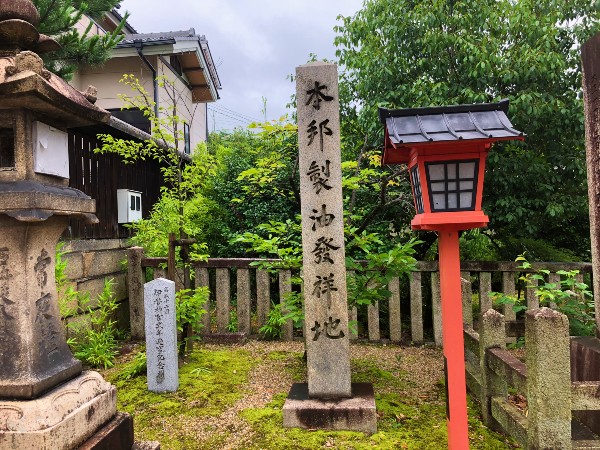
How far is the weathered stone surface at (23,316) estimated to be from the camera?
253 cm

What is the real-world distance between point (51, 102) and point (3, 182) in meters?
0.60

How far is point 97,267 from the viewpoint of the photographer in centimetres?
667

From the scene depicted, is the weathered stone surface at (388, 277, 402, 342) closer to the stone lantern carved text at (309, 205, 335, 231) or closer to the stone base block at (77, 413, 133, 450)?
the stone lantern carved text at (309, 205, 335, 231)

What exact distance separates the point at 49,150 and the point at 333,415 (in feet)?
10.7

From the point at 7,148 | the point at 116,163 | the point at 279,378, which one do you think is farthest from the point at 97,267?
the point at 7,148

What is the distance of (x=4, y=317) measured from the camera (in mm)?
2562

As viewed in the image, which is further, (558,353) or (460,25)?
(460,25)

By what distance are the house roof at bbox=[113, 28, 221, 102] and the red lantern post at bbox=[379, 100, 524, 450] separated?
983 cm

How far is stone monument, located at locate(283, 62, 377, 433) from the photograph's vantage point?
4055mm

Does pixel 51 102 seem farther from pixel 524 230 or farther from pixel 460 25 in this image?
pixel 524 230

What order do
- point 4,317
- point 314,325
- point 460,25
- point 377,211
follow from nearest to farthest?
1. point 4,317
2. point 314,325
3. point 460,25
4. point 377,211

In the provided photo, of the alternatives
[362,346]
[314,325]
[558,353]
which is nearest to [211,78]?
[362,346]

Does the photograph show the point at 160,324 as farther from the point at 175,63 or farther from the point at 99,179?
the point at 175,63

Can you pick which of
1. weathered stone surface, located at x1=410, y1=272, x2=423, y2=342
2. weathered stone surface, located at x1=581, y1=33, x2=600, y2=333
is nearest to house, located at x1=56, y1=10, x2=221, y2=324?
weathered stone surface, located at x1=410, y1=272, x2=423, y2=342
